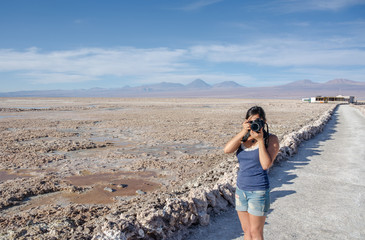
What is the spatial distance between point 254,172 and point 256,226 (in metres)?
0.55

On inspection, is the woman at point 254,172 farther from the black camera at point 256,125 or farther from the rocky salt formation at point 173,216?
the rocky salt formation at point 173,216

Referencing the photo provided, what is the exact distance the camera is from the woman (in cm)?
288

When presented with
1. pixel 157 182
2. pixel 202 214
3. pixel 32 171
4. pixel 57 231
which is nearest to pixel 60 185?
pixel 32 171

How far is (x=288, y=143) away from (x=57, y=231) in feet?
25.5

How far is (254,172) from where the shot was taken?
2.96m

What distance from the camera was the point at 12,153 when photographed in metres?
10.2

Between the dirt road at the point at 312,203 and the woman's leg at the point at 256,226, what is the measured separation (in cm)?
124

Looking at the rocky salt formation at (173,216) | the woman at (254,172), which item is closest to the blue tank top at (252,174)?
the woman at (254,172)

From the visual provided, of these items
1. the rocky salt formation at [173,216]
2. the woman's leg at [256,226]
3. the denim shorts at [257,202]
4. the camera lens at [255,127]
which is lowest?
the rocky salt formation at [173,216]

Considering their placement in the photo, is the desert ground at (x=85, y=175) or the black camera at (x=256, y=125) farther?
the desert ground at (x=85, y=175)

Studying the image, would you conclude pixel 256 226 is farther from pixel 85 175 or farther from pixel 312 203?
pixel 85 175

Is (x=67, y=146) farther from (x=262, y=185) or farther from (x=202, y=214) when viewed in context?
(x=262, y=185)

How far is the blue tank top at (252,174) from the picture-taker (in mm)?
2918

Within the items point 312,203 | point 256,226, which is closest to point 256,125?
point 256,226
